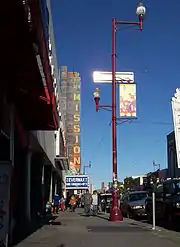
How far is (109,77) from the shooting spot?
75.8ft

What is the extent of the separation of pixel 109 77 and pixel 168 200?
7357mm

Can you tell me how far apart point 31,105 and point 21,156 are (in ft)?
21.7

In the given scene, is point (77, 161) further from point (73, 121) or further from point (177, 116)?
point (177, 116)

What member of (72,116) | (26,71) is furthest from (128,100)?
(72,116)

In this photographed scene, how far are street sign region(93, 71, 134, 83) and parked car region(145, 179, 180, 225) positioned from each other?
5537 millimetres

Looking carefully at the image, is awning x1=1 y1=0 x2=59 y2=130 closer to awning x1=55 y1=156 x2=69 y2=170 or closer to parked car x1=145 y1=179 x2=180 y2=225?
parked car x1=145 y1=179 x2=180 y2=225

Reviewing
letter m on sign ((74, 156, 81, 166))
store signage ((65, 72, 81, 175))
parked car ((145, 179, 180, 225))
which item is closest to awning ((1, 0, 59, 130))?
parked car ((145, 179, 180, 225))

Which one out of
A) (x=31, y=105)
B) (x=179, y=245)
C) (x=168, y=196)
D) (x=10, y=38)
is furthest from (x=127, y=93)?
(x=10, y=38)

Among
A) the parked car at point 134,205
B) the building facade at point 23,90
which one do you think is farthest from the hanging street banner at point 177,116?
the parked car at point 134,205

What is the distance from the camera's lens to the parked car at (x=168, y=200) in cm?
1814

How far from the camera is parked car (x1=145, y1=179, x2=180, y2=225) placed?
714 inches

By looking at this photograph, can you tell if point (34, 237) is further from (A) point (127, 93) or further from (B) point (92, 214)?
(B) point (92, 214)

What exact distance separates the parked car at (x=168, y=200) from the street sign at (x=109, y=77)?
5537 mm

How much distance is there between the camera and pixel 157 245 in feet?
39.4
